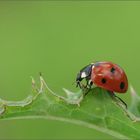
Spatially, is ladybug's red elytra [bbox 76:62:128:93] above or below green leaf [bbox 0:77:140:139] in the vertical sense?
above

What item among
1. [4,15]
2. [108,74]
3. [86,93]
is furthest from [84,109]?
[4,15]

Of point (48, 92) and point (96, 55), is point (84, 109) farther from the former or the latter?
point (96, 55)

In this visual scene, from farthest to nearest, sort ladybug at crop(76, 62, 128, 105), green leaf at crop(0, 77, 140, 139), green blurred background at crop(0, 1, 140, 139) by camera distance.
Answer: green blurred background at crop(0, 1, 140, 139) → ladybug at crop(76, 62, 128, 105) → green leaf at crop(0, 77, 140, 139)

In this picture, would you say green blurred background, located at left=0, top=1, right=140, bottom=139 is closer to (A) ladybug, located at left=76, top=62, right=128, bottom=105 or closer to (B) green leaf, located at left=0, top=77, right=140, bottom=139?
(A) ladybug, located at left=76, top=62, right=128, bottom=105

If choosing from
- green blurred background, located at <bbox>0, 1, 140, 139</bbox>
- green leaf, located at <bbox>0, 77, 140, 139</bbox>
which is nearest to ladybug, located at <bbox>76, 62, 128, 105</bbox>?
green leaf, located at <bbox>0, 77, 140, 139</bbox>

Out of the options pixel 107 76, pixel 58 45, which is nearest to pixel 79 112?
pixel 107 76

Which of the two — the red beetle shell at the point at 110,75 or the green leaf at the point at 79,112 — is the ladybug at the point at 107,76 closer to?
the red beetle shell at the point at 110,75

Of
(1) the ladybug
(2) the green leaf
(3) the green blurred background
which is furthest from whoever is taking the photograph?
(3) the green blurred background
